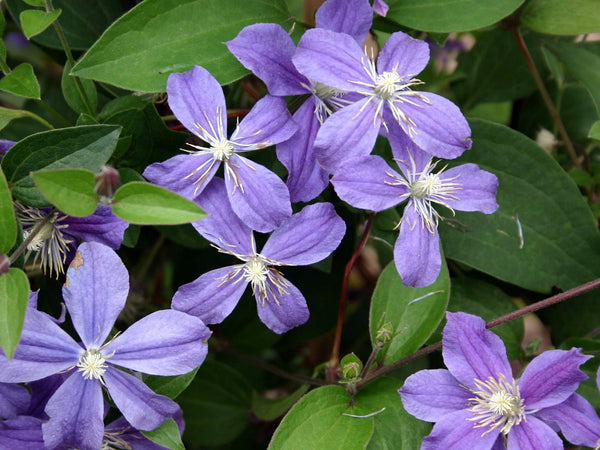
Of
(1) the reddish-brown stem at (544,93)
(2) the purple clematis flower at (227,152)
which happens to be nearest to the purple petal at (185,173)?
(2) the purple clematis flower at (227,152)

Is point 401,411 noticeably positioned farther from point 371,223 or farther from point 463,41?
point 463,41

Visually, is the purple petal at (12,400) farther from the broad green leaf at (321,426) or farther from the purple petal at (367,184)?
the purple petal at (367,184)

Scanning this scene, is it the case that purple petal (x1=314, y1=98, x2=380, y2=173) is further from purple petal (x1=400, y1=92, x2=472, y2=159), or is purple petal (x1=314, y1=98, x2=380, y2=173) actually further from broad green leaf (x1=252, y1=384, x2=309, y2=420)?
broad green leaf (x1=252, y1=384, x2=309, y2=420)

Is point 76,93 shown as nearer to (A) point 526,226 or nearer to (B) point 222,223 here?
(B) point 222,223

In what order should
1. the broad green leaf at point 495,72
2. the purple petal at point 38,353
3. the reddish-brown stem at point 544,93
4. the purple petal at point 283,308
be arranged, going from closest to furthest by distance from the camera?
the purple petal at point 38,353
the purple petal at point 283,308
the reddish-brown stem at point 544,93
the broad green leaf at point 495,72

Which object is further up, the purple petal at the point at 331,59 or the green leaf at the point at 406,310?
the purple petal at the point at 331,59
